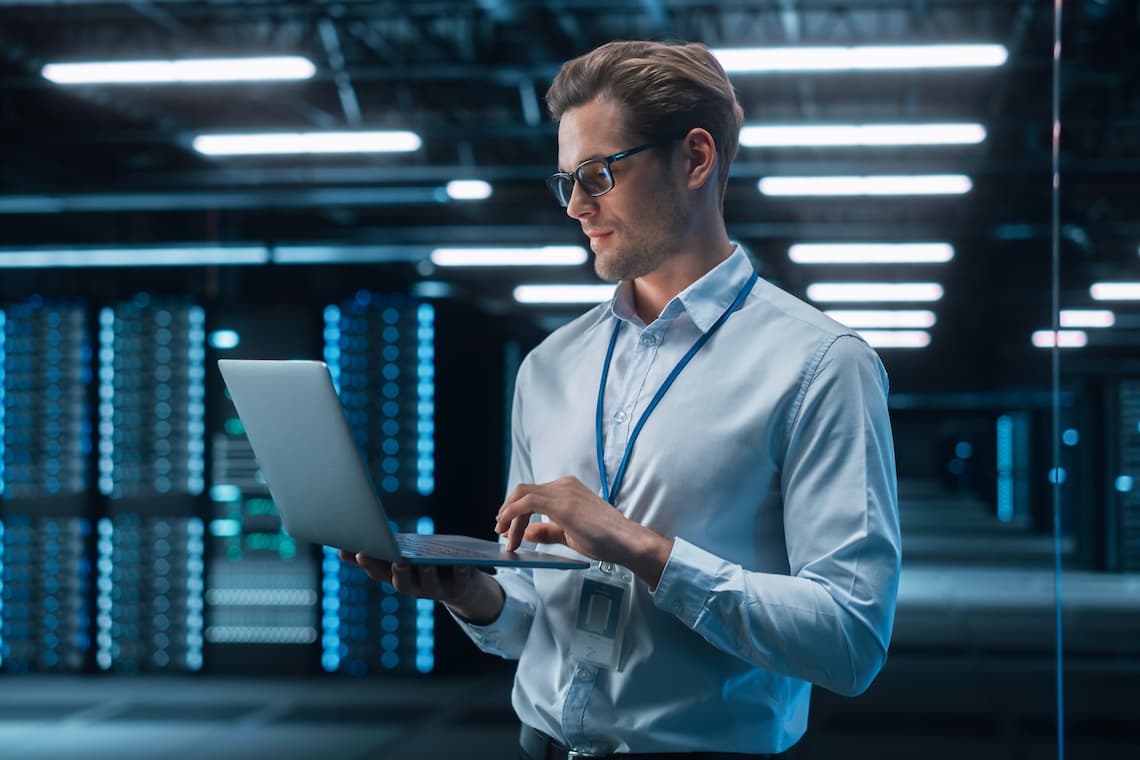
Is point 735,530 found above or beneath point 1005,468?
above

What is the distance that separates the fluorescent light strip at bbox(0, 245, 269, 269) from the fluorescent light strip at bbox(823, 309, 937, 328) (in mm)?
7455

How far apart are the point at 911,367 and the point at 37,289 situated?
18041 millimetres

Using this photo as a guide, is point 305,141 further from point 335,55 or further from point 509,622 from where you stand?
point 509,622

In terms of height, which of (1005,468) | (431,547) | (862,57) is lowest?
(1005,468)

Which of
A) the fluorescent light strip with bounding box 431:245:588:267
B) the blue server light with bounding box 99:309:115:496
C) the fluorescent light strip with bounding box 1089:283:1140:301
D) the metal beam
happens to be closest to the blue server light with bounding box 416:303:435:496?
the blue server light with bounding box 99:309:115:496

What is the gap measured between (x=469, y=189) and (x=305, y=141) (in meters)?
4.49

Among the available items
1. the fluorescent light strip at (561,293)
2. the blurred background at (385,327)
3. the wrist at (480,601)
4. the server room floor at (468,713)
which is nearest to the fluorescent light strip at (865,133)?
the blurred background at (385,327)

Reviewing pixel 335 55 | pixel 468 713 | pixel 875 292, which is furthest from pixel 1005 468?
pixel 468 713

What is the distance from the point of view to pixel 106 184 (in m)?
11.8

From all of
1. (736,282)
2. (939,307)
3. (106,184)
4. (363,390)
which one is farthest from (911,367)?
(736,282)

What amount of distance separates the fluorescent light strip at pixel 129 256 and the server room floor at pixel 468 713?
13.8 feet

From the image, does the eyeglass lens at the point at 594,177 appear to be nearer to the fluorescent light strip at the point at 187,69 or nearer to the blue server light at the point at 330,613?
the fluorescent light strip at the point at 187,69

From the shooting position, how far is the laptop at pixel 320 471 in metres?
1.14

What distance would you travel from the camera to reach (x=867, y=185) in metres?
8.88
